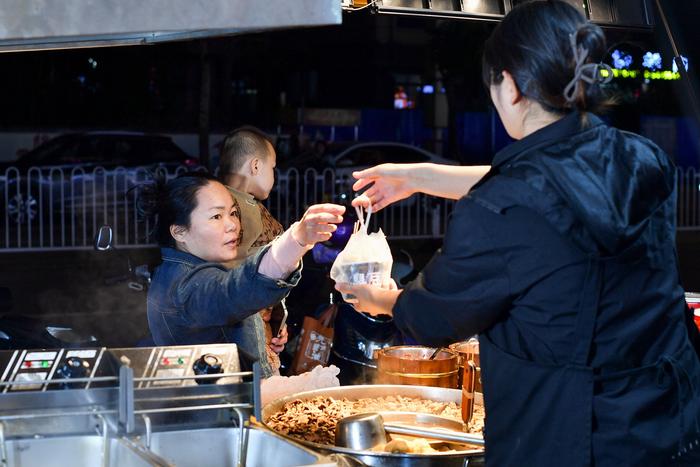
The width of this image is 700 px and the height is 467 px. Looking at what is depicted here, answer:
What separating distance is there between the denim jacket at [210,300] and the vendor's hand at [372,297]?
35 centimetres

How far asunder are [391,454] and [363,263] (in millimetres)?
636

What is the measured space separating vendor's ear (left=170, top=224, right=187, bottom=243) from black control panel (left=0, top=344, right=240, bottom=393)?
3.56 feet

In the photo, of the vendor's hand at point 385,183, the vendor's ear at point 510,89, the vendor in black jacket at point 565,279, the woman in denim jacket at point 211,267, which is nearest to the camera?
the vendor in black jacket at point 565,279

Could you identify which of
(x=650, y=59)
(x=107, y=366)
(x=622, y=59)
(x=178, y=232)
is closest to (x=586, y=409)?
(x=107, y=366)

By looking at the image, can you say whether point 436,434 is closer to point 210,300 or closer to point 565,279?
point 565,279

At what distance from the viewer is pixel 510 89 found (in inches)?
90.2

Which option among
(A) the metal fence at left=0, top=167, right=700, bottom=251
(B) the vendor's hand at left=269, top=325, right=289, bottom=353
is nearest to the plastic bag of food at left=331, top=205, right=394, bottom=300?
(B) the vendor's hand at left=269, top=325, right=289, bottom=353

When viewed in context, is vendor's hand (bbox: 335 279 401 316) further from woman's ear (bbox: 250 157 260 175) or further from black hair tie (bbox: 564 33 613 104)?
woman's ear (bbox: 250 157 260 175)

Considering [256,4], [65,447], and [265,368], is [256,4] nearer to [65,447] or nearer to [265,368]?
[65,447]

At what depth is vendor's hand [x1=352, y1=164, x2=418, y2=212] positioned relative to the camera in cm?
320

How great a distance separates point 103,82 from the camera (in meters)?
32.9

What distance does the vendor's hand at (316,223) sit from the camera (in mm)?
2943

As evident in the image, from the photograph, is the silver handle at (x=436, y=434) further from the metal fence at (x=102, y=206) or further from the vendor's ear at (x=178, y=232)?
the metal fence at (x=102, y=206)

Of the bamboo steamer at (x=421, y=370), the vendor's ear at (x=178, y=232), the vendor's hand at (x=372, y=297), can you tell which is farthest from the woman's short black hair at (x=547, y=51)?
the vendor's ear at (x=178, y=232)
